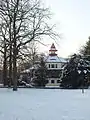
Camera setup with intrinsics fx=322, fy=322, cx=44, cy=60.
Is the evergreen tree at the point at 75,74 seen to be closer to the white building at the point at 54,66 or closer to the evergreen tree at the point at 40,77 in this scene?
the evergreen tree at the point at 40,77

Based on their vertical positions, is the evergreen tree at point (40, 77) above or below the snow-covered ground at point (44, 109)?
above

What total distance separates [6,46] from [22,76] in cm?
3163

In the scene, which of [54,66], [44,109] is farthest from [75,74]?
[54,66]

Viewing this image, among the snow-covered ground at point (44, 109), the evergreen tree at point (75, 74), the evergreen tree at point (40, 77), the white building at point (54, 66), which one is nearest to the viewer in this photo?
the snow-covered ground at point (44, 109)

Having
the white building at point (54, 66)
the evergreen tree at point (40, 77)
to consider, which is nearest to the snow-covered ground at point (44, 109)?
the evergreen tree at point (40, 77)

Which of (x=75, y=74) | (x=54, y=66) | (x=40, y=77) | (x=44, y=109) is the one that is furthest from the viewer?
(x=54, y=66)

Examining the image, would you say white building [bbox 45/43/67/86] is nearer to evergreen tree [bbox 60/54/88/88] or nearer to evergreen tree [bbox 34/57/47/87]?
evergreen tree [bbox 34/57/47/87]

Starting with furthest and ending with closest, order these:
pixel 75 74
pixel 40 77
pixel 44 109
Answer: pixel 40 77 → pixel 75 74 → pixel 44 109

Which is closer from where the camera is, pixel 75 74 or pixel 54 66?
pixel 75 74

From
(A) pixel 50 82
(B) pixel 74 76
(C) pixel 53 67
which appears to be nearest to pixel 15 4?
(B) pixel 74 76

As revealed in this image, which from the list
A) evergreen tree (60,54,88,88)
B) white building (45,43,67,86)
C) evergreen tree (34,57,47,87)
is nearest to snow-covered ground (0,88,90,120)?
evergreen tree (60,54,88,88)

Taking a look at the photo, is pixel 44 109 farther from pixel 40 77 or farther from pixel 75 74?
pixel 40 77

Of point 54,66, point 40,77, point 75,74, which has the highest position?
point 54,66

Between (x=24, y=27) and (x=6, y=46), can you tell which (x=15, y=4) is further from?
(x=6, y=46)
